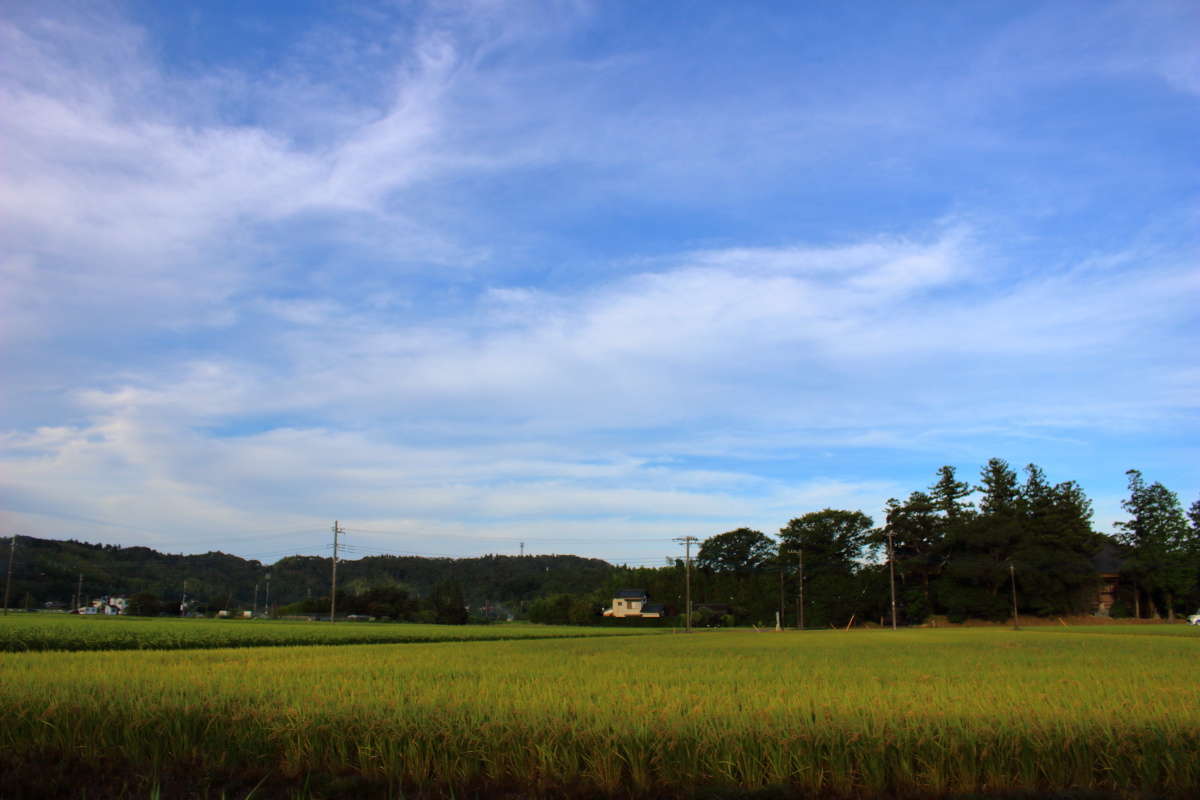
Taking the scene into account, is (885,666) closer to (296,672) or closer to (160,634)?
(296,672)

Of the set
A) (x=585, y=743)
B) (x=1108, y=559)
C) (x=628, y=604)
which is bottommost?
(x=628, y=604)

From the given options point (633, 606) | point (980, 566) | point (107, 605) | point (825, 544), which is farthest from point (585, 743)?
point (107, 605)

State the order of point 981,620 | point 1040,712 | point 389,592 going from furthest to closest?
point 389,592 < point 981,620 < point 1040,712

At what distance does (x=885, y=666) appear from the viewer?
16.4 meters

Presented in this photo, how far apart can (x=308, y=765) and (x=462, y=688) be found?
12.5ft

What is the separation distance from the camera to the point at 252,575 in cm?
14150

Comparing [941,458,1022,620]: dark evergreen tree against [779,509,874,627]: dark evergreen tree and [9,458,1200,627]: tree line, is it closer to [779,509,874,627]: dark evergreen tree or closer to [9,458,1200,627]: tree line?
[9,458,1200,627]: tree line

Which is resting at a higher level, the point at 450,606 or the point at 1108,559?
the point at 1108,559

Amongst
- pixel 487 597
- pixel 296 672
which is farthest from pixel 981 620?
pixel 487 597

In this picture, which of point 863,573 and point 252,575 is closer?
point 863,573

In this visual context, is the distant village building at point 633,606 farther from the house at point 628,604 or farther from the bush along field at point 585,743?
the bush along field at point 585,743

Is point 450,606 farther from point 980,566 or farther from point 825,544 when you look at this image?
point 980,566

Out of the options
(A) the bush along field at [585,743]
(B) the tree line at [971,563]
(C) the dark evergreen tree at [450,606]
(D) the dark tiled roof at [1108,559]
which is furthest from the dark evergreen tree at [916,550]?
(A) the bush along field at [585,743]

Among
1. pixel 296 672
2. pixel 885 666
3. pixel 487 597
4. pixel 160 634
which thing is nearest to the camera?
pixel 296 672
